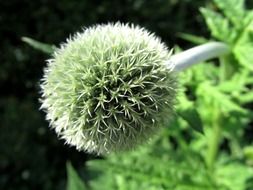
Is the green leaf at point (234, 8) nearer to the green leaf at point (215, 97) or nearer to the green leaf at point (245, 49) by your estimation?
the green leaf at point (245, 49)

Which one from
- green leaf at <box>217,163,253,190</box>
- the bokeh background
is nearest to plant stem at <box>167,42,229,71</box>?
green leaf at <box>217,163,253,190</box>

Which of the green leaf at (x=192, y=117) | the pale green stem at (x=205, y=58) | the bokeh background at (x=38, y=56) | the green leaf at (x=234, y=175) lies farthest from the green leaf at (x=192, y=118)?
the bokeh background at (x=38, y=56)

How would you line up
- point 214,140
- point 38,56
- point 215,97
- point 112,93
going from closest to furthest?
point 112,93 → point 215,97 → point 214,140 → point 38,56

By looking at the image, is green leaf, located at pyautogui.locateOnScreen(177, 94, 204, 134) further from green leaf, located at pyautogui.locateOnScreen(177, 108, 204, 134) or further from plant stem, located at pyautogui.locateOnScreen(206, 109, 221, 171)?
plant stem, located at pyautogui.locateOnScreen(206, 109, 221, 171)

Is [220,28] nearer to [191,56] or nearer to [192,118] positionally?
[191,56]

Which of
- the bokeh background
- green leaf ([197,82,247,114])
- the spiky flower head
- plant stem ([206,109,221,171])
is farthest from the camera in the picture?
the bokeh background

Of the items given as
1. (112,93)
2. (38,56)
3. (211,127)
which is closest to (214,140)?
(211,127)
